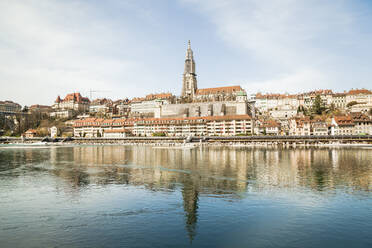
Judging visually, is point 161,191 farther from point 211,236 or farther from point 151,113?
point 151,113

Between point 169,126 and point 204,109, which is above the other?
point 204,109

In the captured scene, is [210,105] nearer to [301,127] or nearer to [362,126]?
[301,127]

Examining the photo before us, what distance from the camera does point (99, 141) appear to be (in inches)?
5802

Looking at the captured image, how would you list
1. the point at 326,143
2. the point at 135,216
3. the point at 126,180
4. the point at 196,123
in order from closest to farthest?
the point at 135,216
the point at 126,180
the point at 326,143
the point at 196,123

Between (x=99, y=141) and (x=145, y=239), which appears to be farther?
(x=99, y=141)

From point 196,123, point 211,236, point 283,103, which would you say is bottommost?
point 211,236

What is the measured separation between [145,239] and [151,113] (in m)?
179

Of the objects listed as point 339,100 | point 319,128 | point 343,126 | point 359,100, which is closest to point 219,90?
point 339,100

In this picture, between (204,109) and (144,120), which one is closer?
(144,120)

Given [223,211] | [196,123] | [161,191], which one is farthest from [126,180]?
[196,123]

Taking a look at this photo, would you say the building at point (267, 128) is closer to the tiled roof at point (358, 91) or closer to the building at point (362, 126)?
the building at point (362, 126)

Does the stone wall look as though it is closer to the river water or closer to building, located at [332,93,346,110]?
building, located at [332,93,346,110]

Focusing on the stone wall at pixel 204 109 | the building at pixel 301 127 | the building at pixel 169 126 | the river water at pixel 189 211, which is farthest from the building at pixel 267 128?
the river water at pixel 189 211

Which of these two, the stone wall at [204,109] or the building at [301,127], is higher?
the stone wall at [204,109]
